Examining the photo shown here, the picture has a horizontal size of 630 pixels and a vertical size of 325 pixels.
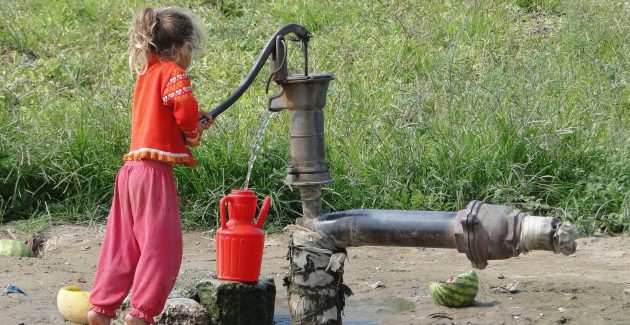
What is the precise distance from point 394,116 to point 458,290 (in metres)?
2.33

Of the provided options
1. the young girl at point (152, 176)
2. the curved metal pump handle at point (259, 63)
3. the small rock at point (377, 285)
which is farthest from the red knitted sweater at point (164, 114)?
the small rock at point (377, 285)

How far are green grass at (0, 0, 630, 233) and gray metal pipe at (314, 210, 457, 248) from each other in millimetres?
1977

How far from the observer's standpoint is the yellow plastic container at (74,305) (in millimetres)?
3887

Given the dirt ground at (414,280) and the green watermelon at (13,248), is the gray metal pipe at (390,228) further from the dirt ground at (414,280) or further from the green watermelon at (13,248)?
the green watermelon at (13,248)

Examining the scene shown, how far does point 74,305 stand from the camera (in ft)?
12.8

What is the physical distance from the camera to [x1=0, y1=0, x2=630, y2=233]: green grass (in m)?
5.56

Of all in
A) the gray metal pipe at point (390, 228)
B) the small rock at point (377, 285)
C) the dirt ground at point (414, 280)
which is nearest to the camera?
the gray metal pipe at point (390, 228)

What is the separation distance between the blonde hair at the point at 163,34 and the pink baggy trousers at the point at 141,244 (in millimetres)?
394

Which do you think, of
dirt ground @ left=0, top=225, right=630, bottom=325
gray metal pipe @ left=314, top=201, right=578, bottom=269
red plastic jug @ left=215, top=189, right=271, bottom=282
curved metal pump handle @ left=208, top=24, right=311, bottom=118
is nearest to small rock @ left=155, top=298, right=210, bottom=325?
red plastic jug @ left=215, top=189, right=271, bottom=282

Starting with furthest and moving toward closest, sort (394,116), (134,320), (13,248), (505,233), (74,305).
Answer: (394,116), (13,248), (74,305), (134,320), (505,233)

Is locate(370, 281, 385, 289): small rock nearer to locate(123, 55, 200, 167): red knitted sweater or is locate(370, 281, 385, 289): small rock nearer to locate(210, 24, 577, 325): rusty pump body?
locate(210, 24, 577, 325): rusty pump body

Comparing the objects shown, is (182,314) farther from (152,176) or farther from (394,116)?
(394,116)

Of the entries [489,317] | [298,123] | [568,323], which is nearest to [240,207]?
[298,123]

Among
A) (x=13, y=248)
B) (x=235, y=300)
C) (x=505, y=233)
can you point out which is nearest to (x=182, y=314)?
(x=235, y=300)
